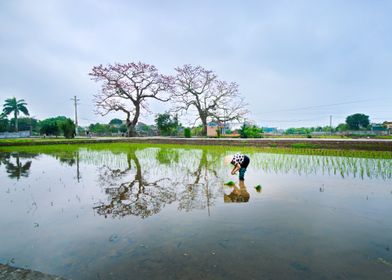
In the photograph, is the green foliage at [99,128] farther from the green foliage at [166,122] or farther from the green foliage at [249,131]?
the green foliage at [249,131]

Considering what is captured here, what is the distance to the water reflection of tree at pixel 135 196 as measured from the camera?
454 cm

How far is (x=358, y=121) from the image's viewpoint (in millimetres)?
52688

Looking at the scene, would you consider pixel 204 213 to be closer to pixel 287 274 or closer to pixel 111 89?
pixel 287 274

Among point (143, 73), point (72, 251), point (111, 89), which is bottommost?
point (72, 251)

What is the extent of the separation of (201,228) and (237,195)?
2060mm

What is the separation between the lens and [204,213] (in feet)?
14.3

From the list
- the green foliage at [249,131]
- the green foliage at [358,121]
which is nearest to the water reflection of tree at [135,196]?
the green foliage at [249,131]

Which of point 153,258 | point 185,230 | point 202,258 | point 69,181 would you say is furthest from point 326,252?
point 69,181

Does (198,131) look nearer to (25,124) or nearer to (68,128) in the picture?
(68,128)

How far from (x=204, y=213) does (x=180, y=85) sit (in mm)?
26512

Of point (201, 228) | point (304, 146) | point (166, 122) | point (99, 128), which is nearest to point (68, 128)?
point (166, 122)

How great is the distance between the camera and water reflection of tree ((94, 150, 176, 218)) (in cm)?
454

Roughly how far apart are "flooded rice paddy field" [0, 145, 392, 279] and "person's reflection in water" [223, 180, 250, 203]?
0.9 inches

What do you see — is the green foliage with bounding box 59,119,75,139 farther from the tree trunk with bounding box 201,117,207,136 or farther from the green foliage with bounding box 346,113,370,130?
the green foliage with bounding box 346,113,370,130
